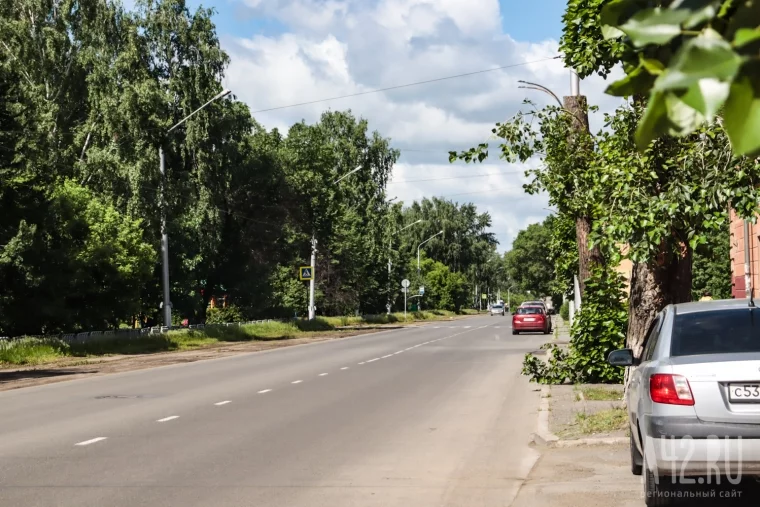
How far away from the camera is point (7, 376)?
22828mm

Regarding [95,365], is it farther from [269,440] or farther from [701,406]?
[701,406]

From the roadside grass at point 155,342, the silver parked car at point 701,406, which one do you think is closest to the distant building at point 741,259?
the roadside grass at point 155,342

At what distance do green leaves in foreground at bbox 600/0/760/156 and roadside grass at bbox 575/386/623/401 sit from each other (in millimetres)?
13148

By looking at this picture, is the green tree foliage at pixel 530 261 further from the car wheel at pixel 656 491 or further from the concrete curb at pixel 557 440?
the car wheel at pixel 656 491

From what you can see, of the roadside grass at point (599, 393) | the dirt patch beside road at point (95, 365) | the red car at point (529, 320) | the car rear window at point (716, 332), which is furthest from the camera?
the red car at point (529, 320)

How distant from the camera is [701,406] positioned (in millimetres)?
6660

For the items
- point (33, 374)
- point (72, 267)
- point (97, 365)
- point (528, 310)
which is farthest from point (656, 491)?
point (528, 310)

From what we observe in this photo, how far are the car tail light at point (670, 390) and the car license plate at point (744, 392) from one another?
0.25m

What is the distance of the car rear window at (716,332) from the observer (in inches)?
279

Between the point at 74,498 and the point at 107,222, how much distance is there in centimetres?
2966

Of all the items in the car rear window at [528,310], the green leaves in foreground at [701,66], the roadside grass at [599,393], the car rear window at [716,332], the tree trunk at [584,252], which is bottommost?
the roadside grass at [599,393]

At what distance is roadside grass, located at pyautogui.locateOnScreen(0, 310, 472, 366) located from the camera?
2848 cm

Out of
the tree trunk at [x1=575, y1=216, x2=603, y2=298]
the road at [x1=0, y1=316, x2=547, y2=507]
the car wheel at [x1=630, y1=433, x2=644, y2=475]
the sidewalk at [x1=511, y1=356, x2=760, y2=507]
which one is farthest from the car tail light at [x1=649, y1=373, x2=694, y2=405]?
the tree trunk at [x1=575, y1=216, x2=603, y2=298]

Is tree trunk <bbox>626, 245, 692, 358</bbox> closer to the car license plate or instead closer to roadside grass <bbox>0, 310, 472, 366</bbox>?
the car license plate
